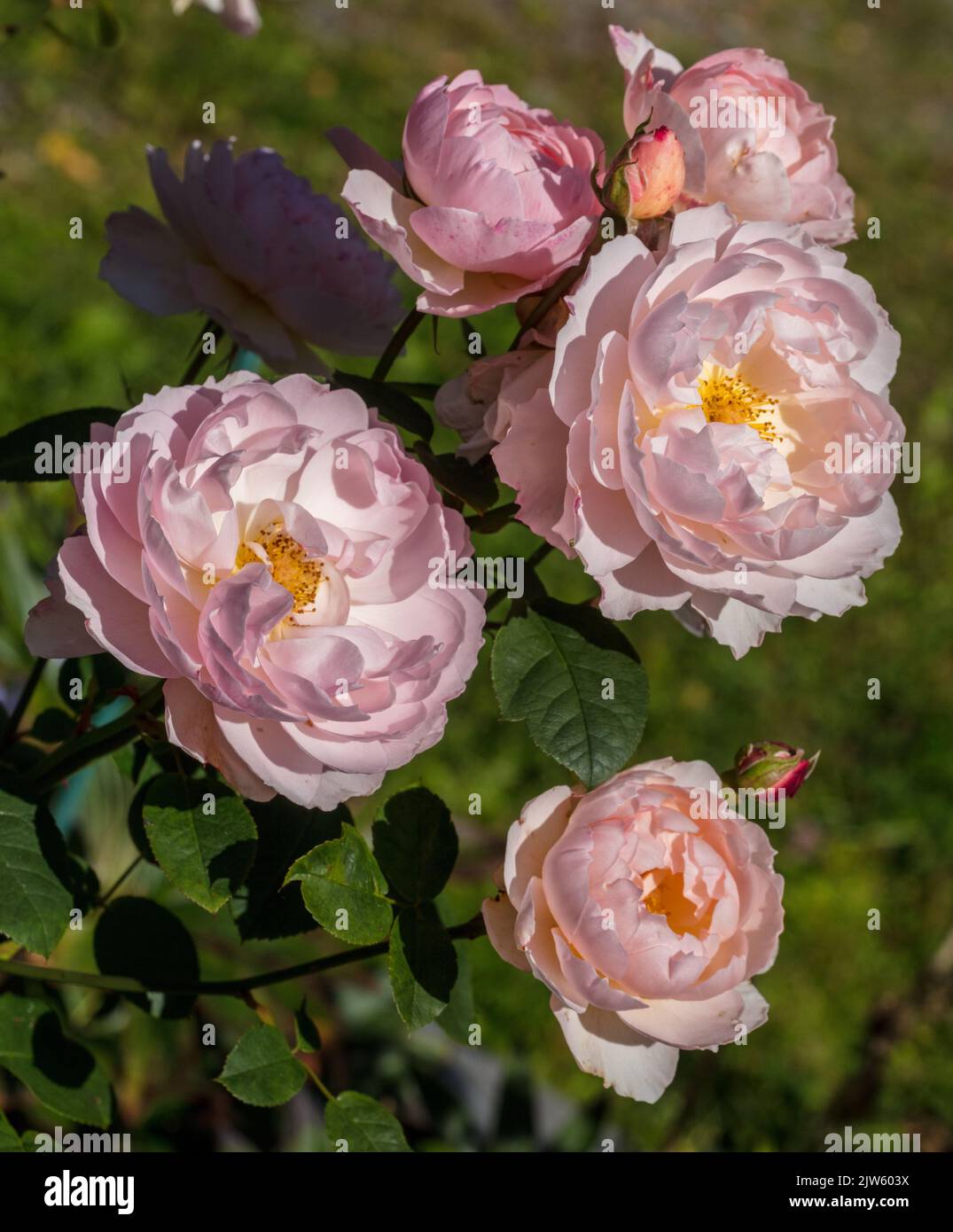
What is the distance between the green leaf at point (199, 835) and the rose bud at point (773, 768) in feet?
1.00

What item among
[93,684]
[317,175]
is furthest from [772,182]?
[317,175]

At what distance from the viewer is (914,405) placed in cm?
339

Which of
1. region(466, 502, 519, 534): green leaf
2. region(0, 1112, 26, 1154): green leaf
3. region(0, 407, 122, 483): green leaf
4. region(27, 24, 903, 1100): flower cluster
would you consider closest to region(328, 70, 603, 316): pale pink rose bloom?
region(27, 24, 903, 1100): flower cluster

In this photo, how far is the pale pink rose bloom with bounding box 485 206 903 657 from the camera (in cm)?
69

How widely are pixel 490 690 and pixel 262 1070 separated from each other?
1.75 meters

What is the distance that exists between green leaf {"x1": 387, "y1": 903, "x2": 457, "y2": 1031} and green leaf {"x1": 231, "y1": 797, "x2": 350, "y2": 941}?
0.09 m

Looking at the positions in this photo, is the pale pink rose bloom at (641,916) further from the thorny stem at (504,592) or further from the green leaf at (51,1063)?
the green leaf at (51,1063)

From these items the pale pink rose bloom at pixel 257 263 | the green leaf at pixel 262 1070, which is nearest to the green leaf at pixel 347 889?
the green leaf at pixel 262 1070

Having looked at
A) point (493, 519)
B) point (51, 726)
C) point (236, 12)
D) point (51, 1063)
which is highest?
point (236, 12)

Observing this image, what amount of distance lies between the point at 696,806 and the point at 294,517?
0.96 feet

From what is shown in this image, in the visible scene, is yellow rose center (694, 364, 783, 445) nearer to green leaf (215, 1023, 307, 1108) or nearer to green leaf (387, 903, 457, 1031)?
green leaf (387, 903, 457, 1031)

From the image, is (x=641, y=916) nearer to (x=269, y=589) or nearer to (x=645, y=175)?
(x=269, y=589)

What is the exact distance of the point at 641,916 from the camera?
755 millimetres

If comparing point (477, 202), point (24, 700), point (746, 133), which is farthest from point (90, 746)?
point (746, 133)
